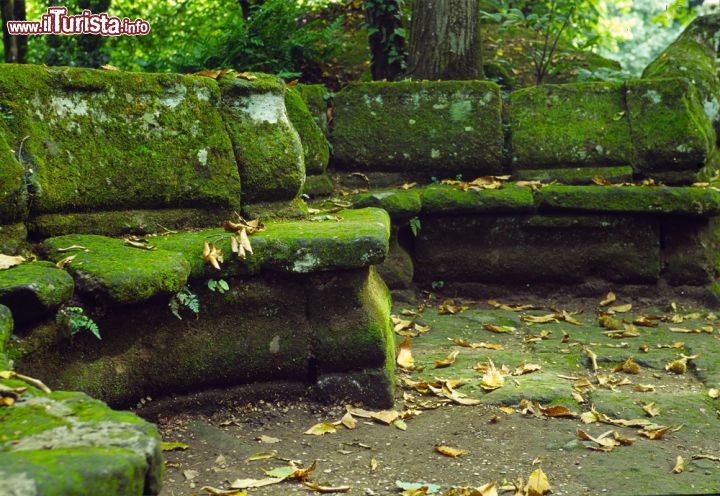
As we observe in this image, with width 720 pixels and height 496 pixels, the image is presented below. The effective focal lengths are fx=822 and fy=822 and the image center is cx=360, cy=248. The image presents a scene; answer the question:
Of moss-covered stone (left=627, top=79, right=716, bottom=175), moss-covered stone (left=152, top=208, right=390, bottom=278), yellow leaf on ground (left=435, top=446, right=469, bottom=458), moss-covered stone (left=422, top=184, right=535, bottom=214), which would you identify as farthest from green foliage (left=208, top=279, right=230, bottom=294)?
moss-covered stone (left=627, top=79, right=716, bottom=175)

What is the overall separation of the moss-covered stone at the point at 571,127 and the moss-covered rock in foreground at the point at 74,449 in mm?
4550

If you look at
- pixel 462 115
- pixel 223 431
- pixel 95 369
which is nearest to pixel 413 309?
pixel 462 115

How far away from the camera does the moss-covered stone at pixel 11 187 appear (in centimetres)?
314

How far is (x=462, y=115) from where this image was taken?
19.5 feet

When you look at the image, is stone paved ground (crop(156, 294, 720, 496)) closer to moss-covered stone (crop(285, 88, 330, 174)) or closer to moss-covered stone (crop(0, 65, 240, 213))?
moss-covered stone (crop(0, 65, 240, 213))

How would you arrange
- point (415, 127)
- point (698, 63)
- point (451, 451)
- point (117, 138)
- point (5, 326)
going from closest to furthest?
1. point (5, 326)
2. point (451, 451)
3. point (117, 138)
4. point (415, 127)
5. point (698, 63)

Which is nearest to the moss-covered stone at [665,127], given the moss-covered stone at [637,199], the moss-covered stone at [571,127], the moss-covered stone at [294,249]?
the moss-covered stone at [571,127]

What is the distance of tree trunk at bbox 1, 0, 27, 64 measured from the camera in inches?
302

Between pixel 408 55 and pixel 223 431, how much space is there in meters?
3.97

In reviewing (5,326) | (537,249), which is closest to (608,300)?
(537,249)

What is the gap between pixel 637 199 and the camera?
547cm

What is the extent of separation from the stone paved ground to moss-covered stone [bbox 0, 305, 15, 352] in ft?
2.44

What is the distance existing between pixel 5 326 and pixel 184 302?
892 mm

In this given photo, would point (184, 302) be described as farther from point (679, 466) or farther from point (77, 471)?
point (679, 466)
